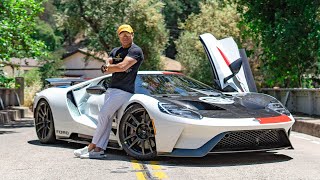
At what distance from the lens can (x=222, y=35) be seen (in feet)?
129

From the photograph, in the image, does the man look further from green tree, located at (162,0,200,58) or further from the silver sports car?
green tree, located at (162,0,200,58)

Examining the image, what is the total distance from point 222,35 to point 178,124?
1303 inches

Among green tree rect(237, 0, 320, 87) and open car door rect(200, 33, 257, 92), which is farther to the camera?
green tree rect(237, 0, 320, 87)

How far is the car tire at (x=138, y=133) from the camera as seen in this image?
725cm

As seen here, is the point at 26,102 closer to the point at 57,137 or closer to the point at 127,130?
the point at 57,137

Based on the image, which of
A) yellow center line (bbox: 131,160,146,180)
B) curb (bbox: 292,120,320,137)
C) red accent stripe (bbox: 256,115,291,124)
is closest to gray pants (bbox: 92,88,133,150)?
yellow center line (bbox: 131,160,146,180)

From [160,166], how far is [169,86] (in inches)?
59.7

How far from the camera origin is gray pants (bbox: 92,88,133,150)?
7.56 metres

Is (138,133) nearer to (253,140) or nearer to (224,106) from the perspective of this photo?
(224,106)

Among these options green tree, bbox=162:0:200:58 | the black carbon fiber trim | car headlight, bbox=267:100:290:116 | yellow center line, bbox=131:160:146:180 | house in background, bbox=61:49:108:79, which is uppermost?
green tree, bbox=162:0:200:58

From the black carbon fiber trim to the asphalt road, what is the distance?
18 cm

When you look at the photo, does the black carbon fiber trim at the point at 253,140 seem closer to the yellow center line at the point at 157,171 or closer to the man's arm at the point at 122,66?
the yellow center line at the point at 157,171

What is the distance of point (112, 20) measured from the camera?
124 feet

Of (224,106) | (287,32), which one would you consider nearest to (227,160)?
(224,106)
